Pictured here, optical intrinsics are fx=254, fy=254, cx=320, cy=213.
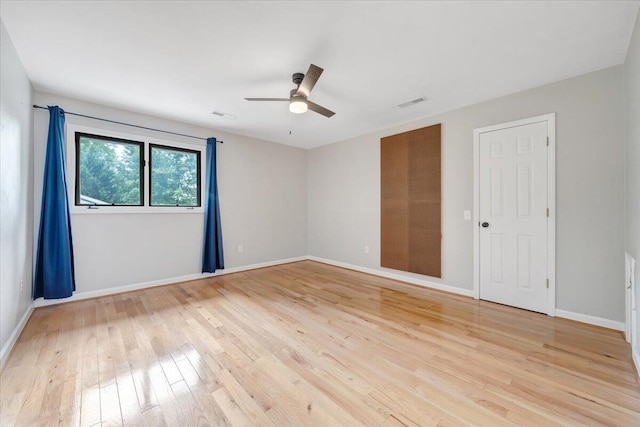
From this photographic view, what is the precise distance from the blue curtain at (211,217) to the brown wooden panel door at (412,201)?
2.84m

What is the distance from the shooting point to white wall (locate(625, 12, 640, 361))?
187cm

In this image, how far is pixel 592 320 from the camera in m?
2.51

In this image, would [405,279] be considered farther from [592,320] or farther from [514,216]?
[592,320]

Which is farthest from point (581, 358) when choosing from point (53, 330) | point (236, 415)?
point (53, 330)

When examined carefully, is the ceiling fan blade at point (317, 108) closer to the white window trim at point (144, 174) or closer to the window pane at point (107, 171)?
the white window trim at point (144, 174)

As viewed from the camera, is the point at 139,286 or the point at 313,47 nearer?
the point at 313,47

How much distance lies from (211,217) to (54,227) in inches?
71.1

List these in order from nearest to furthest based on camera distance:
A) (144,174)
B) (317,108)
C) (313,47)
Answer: (313,47)
(317,108)
(144,174)

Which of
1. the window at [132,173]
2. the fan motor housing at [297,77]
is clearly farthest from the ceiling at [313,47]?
the window at [132,173]

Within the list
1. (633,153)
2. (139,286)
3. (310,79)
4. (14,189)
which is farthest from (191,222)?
(633,153)

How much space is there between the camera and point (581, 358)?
196 centimetres

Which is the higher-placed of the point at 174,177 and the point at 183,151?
the point at 183,151

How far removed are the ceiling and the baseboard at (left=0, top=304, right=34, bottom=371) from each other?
246 centimetres

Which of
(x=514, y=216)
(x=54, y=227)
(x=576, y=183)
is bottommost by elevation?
(x=54, y=227)
